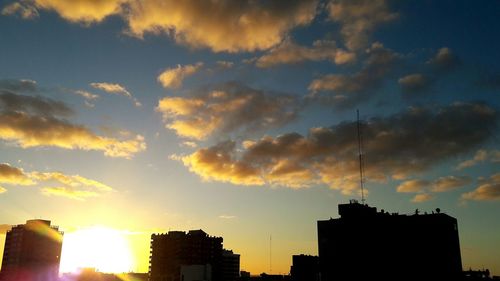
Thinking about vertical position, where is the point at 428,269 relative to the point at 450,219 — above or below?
below

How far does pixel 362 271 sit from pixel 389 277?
1012cm

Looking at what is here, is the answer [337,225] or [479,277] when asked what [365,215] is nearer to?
[337,225]

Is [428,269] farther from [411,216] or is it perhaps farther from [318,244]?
[318,244]

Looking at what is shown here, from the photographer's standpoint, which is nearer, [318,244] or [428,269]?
[428,269]

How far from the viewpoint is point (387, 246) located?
17788 centimetres

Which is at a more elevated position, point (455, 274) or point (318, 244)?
point (318, 244)

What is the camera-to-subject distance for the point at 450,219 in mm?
177375

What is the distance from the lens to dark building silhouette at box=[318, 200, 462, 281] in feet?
566

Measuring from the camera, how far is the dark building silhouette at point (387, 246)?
566 ft

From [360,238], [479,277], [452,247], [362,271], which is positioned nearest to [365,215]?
[360,238]

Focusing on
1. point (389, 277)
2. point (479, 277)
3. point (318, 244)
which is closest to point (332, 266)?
point (318, 244)

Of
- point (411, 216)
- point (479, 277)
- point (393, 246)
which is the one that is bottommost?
point (479, 277)

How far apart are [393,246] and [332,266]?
82.1 ft

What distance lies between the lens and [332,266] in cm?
17688
